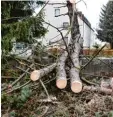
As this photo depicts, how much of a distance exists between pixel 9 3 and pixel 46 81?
5443mm

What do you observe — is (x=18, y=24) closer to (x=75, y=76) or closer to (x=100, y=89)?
(x=75, y=76)

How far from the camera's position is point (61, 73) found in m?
5.74

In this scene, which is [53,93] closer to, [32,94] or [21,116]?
[32,94]

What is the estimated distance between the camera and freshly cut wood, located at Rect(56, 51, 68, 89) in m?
5.52

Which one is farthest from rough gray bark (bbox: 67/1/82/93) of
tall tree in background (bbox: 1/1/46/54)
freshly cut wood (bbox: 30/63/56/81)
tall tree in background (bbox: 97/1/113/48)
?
tall tree in background (bbox: 97/1/113/48)

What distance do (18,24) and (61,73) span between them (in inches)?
121

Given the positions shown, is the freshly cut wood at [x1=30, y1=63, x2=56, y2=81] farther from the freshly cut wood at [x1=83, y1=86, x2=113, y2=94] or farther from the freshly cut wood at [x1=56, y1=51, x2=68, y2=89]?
the freshly cut wood at [x1=83, y1=86, x2=113, y2=94]

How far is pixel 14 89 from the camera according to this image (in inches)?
228

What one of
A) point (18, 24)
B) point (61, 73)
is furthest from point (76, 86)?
point (18, 24)

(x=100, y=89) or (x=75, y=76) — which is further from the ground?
(x=75, y=76)

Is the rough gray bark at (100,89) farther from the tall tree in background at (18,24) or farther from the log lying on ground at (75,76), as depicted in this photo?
the tall tree in background at (18,24)

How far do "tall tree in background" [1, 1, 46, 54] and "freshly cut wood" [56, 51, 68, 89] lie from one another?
0.77 meters

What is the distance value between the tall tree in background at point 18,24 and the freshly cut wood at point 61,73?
77cm

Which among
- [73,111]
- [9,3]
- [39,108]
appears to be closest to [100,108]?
[73,111]
